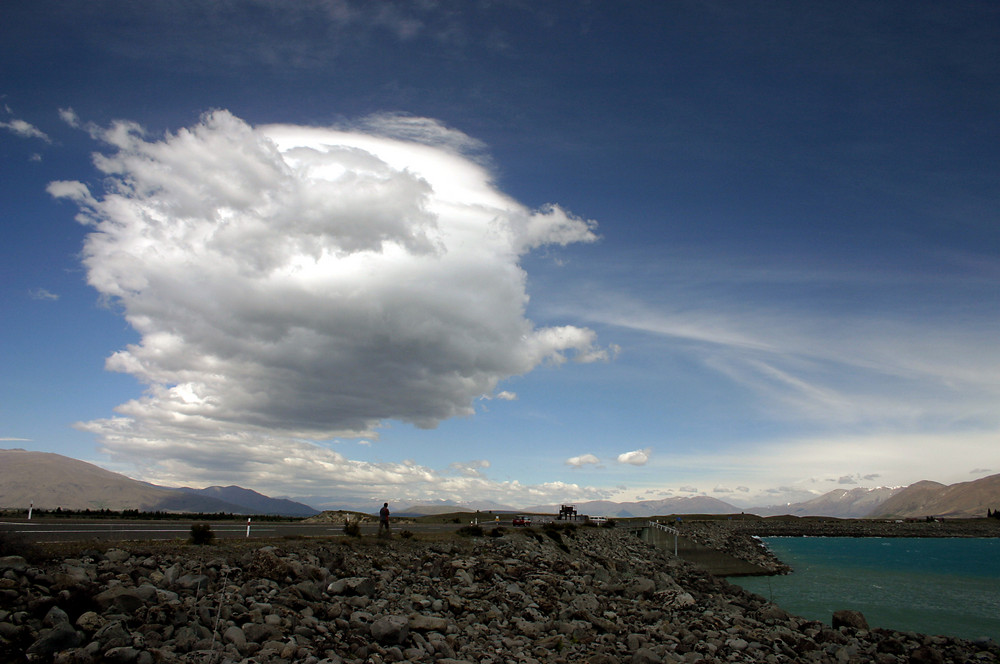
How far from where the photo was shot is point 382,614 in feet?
63.0

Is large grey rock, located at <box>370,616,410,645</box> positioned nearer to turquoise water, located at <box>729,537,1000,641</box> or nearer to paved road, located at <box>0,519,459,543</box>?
paved road, located at <box>0,519,459,543</box>

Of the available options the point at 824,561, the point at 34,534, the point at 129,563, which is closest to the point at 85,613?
the point at 129,563

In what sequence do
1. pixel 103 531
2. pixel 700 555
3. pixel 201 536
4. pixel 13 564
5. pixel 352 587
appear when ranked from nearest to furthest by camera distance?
pixel 13 564 < pixel 352 587 < pixel 201 536 < pixel 103 531 < pixel 700 555

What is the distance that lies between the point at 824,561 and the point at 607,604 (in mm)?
84669

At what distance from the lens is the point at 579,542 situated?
5272cm

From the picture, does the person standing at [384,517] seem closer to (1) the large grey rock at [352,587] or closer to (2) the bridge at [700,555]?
(1) the large grey rock at [352,587]

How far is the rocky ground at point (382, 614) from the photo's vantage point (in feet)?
44.6

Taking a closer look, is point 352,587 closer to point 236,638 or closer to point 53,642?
point 236,638

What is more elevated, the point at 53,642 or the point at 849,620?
the point at 53,642

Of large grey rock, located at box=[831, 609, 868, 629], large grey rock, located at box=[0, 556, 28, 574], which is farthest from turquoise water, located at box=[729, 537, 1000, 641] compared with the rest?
large grey rock, located at box=[0, 556, 28, 574]

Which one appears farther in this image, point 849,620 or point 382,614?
point 849,620

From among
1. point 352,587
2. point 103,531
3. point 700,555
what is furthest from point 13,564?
point 700,555

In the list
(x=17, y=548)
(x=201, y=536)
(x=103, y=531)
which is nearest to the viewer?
(x=17, y=548)

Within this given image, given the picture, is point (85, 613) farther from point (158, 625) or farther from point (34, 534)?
point (34, 534)
